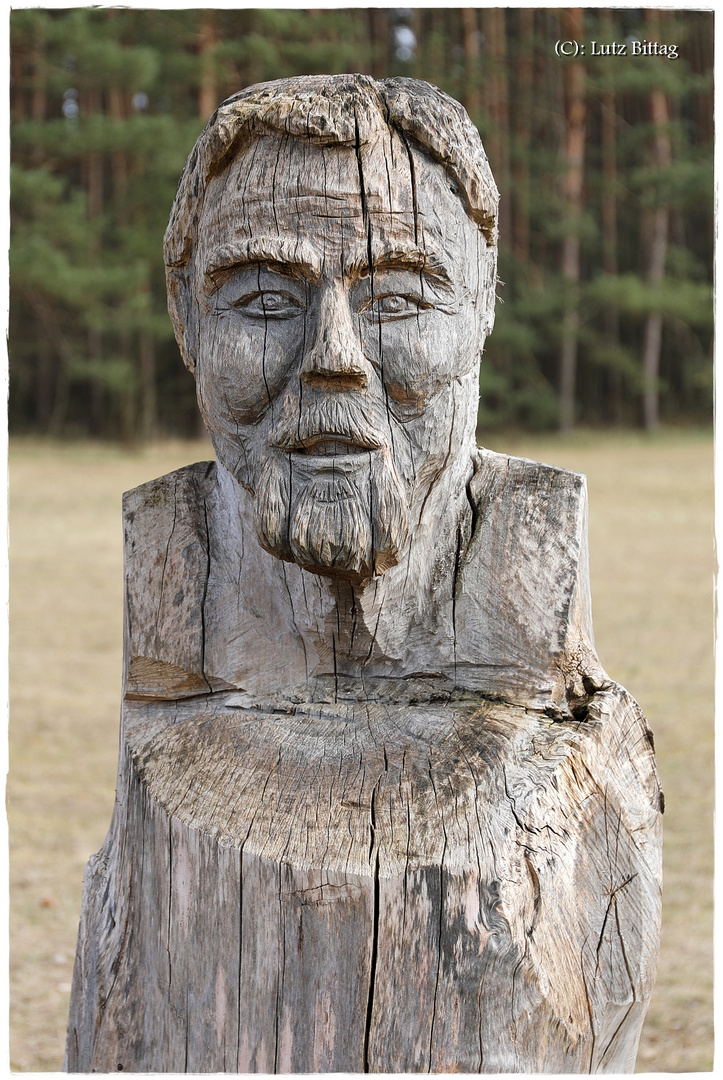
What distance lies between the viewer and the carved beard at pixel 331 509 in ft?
4.90

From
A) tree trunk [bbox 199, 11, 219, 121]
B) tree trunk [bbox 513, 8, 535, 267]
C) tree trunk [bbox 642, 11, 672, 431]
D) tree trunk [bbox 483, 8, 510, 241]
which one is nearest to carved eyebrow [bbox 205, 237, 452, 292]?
tree trunk [bbox 199, 11, 219, 121]

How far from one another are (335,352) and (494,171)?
13.6 m

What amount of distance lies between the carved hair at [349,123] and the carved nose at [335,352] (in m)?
0.23

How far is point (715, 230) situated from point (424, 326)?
84 centimetres

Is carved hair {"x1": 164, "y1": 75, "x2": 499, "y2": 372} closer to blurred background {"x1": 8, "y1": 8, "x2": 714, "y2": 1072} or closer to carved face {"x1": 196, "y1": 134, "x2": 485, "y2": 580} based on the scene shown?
carved face {"x1": 196, "y1": 134, "x2": 485, "y2": 580}

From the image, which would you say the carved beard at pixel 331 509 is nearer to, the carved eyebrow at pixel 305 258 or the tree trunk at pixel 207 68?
the carved eyebrow at pixel 305 258

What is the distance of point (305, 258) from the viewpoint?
1496 millimetres

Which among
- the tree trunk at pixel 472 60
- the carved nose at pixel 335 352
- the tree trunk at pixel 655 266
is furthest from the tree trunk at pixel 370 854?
the tree trunk at pixel 655 266

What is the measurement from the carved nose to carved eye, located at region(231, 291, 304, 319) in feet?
0.20

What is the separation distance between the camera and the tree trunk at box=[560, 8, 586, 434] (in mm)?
13867

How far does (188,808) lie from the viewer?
1563mm

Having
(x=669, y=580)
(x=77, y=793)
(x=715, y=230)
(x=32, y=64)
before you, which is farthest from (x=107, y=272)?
(x=715, y=230)

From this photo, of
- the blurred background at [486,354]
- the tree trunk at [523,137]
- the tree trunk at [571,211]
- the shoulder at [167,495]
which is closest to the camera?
the shoulder at [167,495]

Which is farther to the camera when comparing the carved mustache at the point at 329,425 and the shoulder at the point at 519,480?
the shoulder at the point at 519,480
